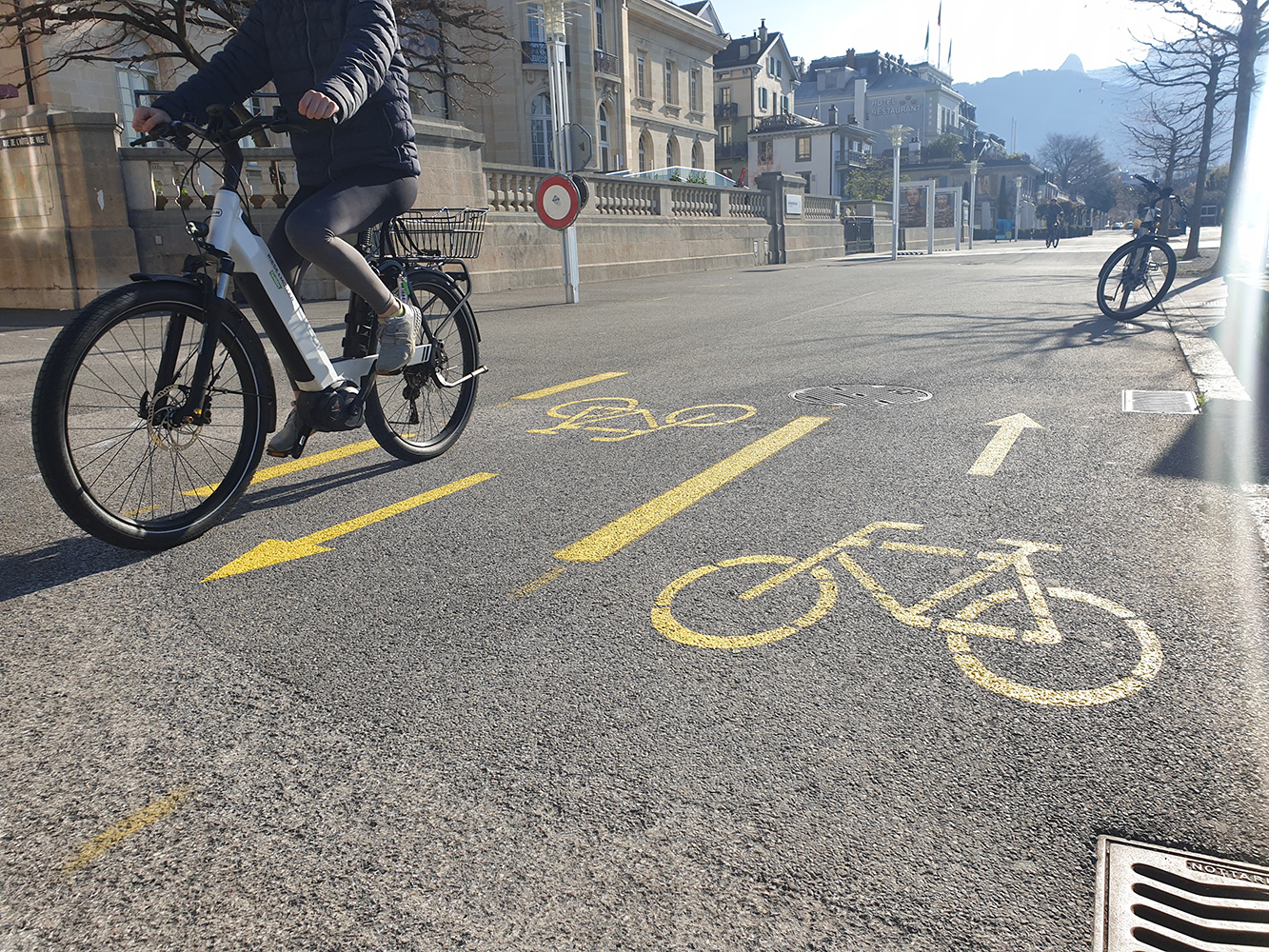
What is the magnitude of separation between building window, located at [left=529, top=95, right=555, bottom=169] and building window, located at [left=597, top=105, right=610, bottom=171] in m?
4.70

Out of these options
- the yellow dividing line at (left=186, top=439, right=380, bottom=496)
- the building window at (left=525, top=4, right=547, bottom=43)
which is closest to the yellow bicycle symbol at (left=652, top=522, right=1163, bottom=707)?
the yellow dividing line at (left=186, top=439, right=380, bottom=496)

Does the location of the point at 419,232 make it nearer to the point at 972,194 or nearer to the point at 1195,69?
the point at 1195,69

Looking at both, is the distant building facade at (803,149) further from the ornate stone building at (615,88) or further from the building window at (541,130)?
the building window at (541,130)

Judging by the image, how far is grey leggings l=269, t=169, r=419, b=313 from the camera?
3875 mm

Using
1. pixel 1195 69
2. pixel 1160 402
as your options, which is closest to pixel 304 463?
pixel 1160 402

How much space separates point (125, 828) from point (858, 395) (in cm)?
540

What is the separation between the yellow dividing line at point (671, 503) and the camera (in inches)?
139

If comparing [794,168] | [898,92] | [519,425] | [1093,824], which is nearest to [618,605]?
[1093,824]

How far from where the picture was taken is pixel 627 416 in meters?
6.03

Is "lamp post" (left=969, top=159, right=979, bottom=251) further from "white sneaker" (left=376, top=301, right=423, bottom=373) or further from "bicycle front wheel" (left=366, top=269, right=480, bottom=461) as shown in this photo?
"white sneaker" (left=376, top=301, right=423, bottom=373)

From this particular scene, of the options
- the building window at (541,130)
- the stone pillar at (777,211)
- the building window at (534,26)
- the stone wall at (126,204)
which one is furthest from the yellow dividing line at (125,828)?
the building window at (534,26)

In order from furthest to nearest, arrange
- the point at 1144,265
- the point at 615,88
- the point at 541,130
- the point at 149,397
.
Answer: the point at 615,88 → the point at 541,130 → the point at 1144,265 → the point at 149,397

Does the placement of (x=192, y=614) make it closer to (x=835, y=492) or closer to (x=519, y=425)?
(x=835, y=492)

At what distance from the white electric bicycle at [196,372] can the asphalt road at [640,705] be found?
10.2 inches
